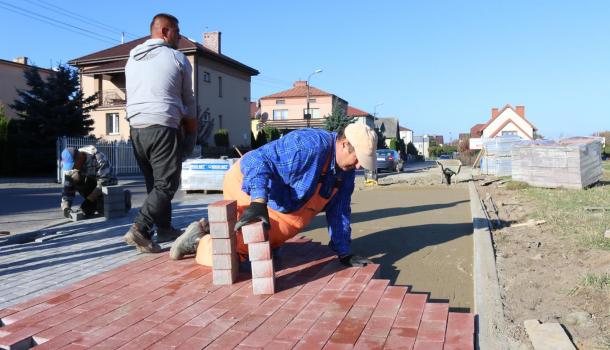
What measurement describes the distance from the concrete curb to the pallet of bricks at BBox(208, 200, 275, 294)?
129cm

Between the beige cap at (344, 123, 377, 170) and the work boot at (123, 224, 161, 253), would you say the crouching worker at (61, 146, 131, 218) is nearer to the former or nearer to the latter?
the work boot at (123, 224, 161, 253)

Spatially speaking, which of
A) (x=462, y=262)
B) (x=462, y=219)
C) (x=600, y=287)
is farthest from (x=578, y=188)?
(x=600, y=287)

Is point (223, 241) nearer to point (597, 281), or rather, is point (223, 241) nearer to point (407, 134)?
point (597, 281)

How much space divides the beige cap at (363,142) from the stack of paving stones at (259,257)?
863 millimetres

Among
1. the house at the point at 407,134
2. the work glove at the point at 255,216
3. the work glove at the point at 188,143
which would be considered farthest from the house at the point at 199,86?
the house at the point at 407,134

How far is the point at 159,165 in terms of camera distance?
420cm

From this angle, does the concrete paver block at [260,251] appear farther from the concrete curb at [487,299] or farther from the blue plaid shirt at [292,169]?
the concrete curb at [487,299]

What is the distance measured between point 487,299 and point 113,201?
568 cm

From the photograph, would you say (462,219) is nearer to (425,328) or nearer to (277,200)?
(277,200)

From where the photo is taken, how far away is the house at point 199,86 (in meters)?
34.2

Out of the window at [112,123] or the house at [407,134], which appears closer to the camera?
the window at [112,123]

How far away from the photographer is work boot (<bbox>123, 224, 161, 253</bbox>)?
422cm

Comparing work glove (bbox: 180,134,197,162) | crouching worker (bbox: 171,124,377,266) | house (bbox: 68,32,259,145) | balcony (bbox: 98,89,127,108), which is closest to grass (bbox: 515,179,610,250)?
crouching worker (bbox: 171,124,377,266)

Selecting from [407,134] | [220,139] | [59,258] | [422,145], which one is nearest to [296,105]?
[220,139]
